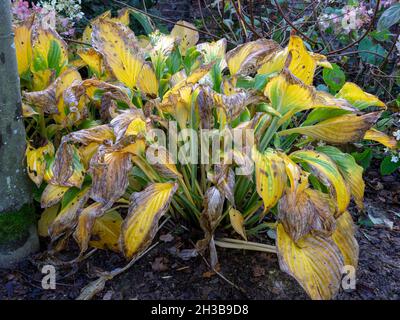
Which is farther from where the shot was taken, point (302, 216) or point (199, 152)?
point (199, 152)

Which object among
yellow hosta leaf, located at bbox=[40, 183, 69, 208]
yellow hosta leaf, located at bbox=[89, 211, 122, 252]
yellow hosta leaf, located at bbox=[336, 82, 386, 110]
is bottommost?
yellow hosta leaf, located at bbox=[89, 211, 122, 252]

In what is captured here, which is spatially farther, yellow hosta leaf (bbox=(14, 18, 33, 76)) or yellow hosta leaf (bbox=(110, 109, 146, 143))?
yellow hosta leaf (bbox=(14, 18, 33, 76))

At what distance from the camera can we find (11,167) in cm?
144

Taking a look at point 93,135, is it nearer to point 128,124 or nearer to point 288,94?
point 128,124

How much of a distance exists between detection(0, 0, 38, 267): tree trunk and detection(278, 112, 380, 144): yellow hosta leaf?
913mm

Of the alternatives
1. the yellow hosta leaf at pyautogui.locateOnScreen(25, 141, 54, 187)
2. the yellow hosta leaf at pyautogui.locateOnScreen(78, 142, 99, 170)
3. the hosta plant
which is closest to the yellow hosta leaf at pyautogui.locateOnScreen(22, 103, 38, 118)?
the hosta plant

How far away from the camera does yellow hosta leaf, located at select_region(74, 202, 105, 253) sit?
4.42 ft

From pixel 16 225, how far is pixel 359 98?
129cm

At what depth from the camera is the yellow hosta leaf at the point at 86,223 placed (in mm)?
1347

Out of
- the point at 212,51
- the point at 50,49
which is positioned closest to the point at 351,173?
the point at 212,51

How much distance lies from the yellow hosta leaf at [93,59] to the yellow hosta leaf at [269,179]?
0.83 metres

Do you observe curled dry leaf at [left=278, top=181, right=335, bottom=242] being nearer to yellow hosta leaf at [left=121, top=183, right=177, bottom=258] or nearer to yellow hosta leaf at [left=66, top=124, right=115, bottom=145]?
yellow hosta leaf at [left=121, top=183, right=177, bottom=258]

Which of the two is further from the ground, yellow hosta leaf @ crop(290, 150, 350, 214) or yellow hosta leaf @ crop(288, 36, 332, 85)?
yellow hosta leaf @ crop(288, 36, 332, 85)

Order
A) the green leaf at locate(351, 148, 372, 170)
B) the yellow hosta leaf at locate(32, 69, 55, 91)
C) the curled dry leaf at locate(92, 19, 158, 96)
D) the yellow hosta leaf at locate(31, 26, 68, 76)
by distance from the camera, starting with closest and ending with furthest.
A: the curled dry leaf at locate(92, 19, 158, 96) < the yellow hosta leaf at locate(32, 69, 55, 91) < the yellow hosta leaf at locate(31, 26, 68, 76) < the green leaf at locate(351, 148, 372, 170)
